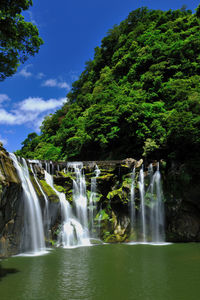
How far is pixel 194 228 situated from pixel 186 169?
14.0ft

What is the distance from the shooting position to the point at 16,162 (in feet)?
44.3

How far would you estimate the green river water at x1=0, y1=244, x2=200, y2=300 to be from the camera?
5.55 metres

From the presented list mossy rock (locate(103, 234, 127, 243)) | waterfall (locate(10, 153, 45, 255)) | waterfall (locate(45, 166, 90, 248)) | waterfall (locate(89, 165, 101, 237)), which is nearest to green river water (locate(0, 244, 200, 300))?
waterfall (locate(10, 153, 45, 255))

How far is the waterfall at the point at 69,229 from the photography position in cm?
1435

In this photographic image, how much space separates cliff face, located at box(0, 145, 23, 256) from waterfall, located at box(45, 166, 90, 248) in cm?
361

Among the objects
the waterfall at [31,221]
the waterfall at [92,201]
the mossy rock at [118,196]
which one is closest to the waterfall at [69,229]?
the waterfall at [92,201]

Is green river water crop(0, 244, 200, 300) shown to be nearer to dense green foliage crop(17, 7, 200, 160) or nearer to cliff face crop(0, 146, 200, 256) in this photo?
cliff face crop(0, 146, 200, 256)

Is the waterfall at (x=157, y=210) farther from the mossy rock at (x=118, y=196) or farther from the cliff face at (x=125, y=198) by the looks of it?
the mossy rock at (x=118, y=196)

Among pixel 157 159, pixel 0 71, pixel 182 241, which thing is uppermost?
pixel 0 71

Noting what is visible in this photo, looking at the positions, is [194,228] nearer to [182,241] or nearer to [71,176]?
[182,241]

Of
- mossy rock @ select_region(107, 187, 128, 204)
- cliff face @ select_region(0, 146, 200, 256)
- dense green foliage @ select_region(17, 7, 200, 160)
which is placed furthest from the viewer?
dense green foliage @ select_region(17, 7, 200, 160)

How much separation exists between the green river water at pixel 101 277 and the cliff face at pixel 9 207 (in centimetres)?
116

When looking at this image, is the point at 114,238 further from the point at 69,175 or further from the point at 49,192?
the point at 69,175

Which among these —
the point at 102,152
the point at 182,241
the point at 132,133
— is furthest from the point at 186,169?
the point at 102,152
